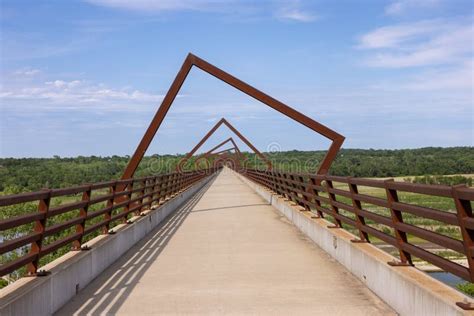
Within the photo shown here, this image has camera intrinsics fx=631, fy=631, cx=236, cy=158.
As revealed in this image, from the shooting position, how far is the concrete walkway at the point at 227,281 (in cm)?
779

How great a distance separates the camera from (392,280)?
7625 mm

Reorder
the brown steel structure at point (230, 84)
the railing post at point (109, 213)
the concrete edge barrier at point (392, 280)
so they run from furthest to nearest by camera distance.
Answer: the brown steel structure at point (230, 84) → the railing post at point (109, 213) → the concrete edge barrier at point (392, 280)

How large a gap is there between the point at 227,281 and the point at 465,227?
4.57 meters

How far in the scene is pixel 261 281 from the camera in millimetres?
9508

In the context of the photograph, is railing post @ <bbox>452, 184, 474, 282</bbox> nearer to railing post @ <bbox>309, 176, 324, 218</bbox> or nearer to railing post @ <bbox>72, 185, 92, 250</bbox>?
railing post @ <bbox>72, 185, 92, 250</bbox>

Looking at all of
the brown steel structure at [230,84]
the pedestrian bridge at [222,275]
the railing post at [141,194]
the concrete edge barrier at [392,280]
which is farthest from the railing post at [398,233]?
the brown steel structure at [230,84]

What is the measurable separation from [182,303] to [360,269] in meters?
2.88

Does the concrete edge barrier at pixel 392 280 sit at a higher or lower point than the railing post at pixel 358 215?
lower

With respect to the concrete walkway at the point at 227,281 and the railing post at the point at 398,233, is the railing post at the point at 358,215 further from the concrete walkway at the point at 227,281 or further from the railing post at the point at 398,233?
the railing post at the point at 398,233

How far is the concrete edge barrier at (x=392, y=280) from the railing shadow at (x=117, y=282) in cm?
336

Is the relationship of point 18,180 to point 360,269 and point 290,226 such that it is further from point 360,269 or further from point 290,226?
point 360,269

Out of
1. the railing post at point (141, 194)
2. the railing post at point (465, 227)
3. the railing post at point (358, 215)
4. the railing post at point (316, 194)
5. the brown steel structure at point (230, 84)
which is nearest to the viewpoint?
the railing post at point (465, 227)

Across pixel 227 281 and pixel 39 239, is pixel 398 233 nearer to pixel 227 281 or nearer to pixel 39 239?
pixel 227 281

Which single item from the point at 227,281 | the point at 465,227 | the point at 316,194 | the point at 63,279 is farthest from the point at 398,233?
the point at 316,194
